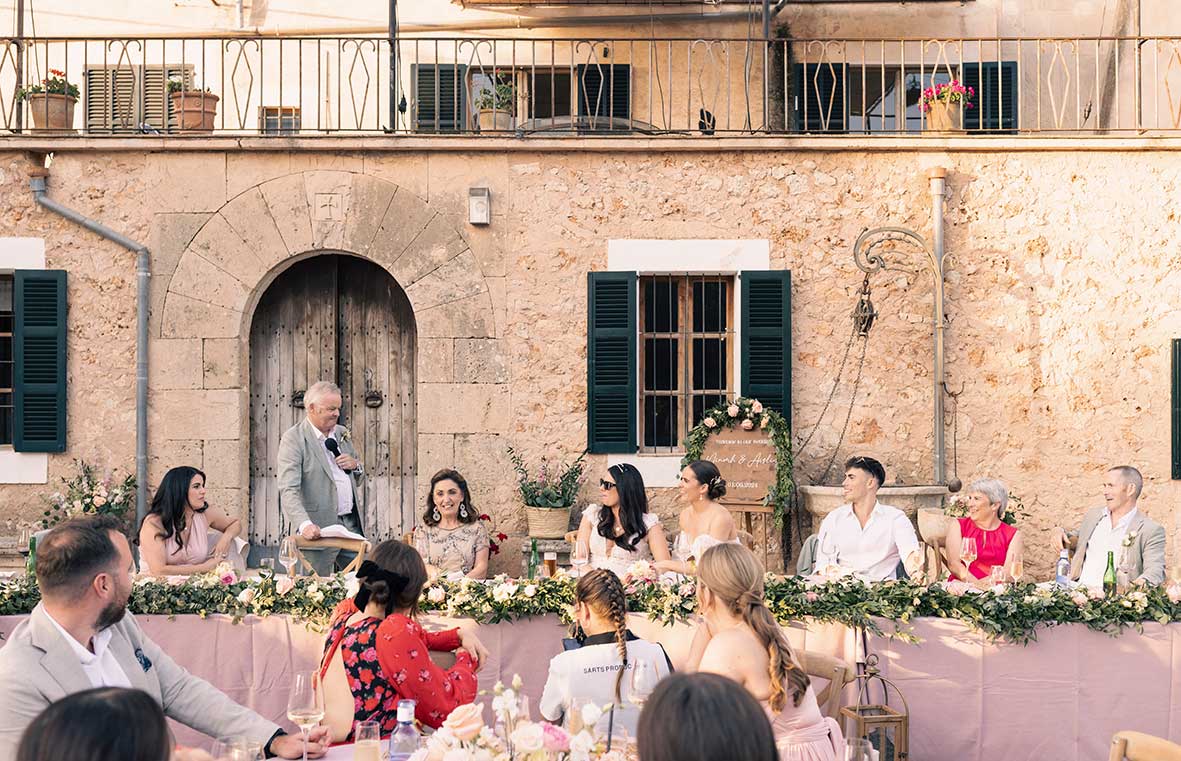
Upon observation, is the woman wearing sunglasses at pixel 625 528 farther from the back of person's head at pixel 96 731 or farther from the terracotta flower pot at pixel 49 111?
the terracotta flower pot at pixel 49 111

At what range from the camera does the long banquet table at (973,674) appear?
222 inches

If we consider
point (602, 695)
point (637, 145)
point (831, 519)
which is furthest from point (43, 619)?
point (637, 145)

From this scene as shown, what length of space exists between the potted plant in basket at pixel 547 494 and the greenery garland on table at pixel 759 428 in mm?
865

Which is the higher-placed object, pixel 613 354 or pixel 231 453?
pixel 613 354

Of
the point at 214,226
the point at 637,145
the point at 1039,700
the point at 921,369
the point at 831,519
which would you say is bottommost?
the point at 1039,700

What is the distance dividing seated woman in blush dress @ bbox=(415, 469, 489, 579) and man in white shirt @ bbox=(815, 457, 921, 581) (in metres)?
1.94

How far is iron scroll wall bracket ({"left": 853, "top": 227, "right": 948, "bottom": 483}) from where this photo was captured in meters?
9.50

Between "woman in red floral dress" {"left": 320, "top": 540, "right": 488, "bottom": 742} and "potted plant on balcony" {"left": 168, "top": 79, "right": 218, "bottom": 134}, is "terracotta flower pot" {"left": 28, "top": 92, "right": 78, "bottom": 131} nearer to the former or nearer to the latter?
"potted plant on balcony" {"left": 168, "top": 79, "right": 218, "bottom": 134}

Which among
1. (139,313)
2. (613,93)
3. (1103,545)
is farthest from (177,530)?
(613,93)

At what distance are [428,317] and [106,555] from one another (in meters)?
6.13

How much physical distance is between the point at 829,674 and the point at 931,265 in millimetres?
4976

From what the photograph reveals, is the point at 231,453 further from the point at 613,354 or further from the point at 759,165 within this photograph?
the point at 759,165

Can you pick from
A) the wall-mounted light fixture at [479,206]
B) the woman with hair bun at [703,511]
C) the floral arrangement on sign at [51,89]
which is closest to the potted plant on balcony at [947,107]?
the wall-mounted light fixture at [479,206]

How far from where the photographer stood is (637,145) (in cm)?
959
